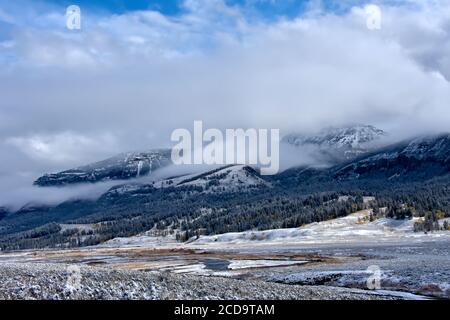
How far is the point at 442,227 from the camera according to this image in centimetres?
19462

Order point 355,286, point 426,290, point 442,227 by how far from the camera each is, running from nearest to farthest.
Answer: point 426,290 → point 355,286 → point 442,227

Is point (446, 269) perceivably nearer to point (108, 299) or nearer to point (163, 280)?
point (163, 280)

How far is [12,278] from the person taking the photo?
36906mm

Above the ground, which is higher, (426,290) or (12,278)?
(12,278)
